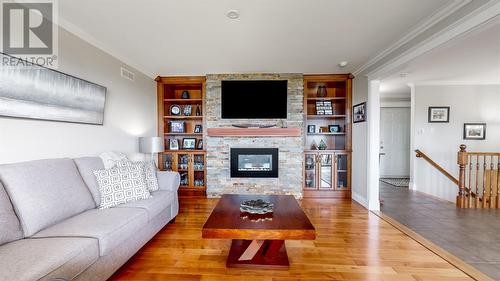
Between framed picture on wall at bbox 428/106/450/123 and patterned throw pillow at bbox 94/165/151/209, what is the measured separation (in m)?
5.86

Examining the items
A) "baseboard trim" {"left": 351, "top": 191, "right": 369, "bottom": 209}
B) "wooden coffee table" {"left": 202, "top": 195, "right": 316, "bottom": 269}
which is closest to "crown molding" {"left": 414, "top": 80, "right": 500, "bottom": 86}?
"baseboard trim" {"left": 351, "top": 191, "right": 369, "bottom": 209}

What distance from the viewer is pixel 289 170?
4.03 meters

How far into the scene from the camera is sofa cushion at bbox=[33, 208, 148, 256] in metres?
1.51

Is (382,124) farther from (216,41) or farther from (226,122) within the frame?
(216,41)

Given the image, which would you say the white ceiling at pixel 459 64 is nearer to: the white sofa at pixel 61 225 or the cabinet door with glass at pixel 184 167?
the white sofa at pixel 61 225

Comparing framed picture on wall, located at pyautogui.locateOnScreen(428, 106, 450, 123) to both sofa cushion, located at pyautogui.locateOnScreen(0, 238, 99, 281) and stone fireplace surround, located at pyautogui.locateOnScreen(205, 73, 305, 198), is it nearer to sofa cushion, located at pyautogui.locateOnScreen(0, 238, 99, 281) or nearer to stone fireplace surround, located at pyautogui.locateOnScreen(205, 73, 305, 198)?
stone fireplace surround, located at pyautogui.locateOnScreen(205, 73, 305, 198)

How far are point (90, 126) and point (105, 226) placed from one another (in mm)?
1532

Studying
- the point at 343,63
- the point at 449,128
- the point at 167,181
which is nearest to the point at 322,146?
the point at 343,63

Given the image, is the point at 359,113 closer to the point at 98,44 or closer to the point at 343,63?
the point at 343,63

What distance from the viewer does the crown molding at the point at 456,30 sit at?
1.63m

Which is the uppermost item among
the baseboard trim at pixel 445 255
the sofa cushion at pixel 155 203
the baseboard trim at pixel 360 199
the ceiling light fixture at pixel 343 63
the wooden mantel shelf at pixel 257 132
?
the ceiling light fixture at pixel 343 63

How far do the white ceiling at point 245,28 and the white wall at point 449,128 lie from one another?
2.76m

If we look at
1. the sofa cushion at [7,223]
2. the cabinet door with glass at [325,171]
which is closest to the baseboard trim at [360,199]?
the cabinet door with glass at [325,171]
